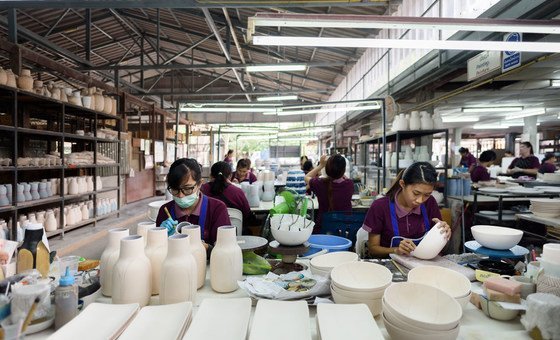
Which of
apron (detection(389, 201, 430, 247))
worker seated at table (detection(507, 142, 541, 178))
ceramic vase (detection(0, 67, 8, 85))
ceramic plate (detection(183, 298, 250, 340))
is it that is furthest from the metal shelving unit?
worker seated at table (detection(507, 142, 541, 178))

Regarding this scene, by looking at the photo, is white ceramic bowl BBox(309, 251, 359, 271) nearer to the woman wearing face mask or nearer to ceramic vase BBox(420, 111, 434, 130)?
the woman wearing face mask

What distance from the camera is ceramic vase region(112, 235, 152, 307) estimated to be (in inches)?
49.9

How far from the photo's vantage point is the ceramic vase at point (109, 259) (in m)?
1.41

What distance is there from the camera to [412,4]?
4949 millimetres

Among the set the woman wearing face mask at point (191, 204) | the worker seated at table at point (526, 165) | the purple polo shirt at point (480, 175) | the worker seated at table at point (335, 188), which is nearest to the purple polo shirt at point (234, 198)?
the worker seated at table at point (335, 188)

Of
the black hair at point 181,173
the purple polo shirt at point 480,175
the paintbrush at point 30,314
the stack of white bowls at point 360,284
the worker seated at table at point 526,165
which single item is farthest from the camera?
the worker seated at table at point 526,165

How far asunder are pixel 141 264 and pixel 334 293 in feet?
2.47

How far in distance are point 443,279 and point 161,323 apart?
114 centimetres

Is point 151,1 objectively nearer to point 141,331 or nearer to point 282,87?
point 141,331

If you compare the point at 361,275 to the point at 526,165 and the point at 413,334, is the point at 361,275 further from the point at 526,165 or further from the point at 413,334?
the point at 526,165

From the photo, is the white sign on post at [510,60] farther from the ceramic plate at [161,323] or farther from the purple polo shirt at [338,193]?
the ceramic plate at [161,323]

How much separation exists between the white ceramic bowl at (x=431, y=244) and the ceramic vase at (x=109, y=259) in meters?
1.49

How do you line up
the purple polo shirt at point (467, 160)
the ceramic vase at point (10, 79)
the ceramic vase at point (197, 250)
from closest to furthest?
the ceramic vase at point (197, 250) → the ceramic vase at point (10, 79) → the purple polo shirt at point (467, 160)

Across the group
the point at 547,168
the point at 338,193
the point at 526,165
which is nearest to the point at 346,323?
the point at 338,193
